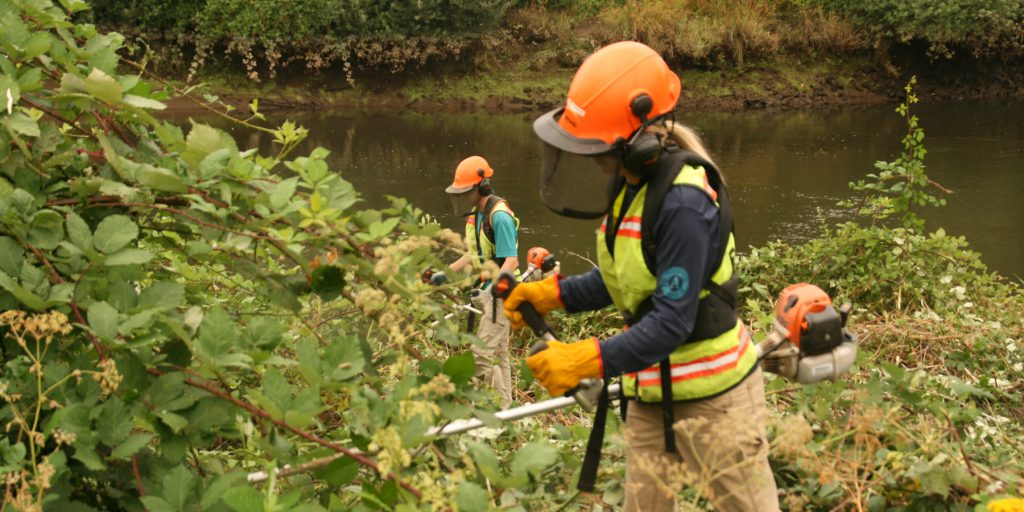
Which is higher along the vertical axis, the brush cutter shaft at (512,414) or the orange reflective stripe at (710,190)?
the orange reflective stripe at (710,190)

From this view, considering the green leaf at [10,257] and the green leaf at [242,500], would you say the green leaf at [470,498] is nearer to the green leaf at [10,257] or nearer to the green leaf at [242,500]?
the green leaf at [242,500]

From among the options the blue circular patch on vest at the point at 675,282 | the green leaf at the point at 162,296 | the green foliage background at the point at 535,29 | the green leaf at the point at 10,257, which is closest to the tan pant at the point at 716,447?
the blue circular patch on vest at the point at 675,282

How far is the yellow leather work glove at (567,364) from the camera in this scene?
258 centimetres

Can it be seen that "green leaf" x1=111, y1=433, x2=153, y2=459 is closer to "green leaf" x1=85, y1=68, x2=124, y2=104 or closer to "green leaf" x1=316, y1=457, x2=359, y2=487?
"green leaf" x1=316, y1=457, x2=359, y2=487

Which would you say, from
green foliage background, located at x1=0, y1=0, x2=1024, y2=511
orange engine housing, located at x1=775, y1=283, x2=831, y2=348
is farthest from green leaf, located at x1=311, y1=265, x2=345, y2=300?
orange engine housing, located at x1=775, y1=283, x2=831, y2=348

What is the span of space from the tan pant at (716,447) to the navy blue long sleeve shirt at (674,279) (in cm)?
22

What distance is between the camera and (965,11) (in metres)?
27.0

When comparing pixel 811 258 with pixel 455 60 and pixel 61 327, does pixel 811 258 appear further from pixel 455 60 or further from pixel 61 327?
pixel 455 60

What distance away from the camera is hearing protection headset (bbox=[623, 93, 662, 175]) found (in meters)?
2.54

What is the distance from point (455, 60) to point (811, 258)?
2060 centimetres

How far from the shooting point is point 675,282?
2453 millimetres

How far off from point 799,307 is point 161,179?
1787 mm

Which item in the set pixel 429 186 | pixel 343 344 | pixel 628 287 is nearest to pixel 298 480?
pixel 343 344

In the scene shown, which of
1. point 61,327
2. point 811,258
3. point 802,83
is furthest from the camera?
point 802,83
